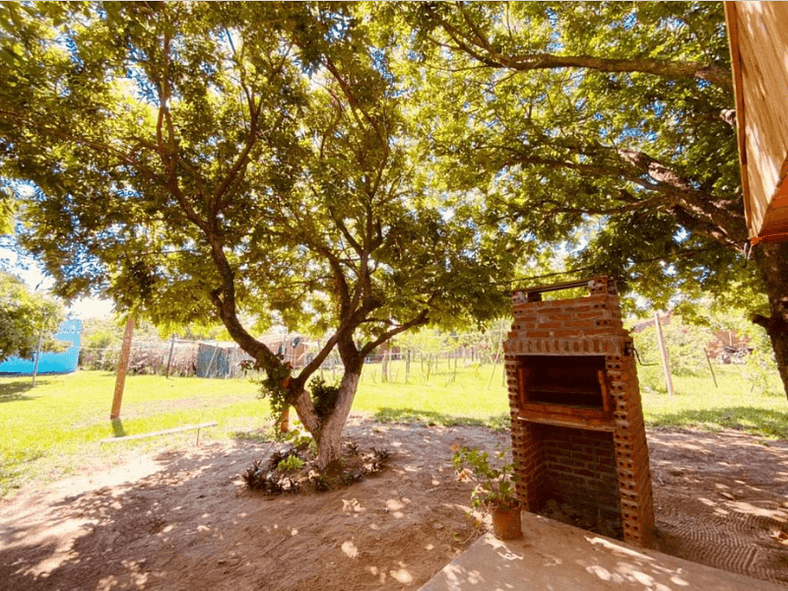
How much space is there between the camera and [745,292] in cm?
966

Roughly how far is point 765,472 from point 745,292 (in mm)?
5263

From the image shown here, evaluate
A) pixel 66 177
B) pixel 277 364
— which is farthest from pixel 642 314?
pixel 66 177

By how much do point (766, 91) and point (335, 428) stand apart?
8146 mm

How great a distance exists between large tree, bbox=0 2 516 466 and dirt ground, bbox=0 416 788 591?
6.77 feet

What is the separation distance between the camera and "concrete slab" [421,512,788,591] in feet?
10.7

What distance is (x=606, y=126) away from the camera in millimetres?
6758

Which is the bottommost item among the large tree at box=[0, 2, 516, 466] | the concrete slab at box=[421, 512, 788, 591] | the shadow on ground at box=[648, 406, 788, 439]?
the concrete slab at box=[421, 512, 788, 591]

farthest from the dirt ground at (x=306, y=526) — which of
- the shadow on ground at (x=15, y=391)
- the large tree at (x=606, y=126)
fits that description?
the shadow on ground at (x=15, y=391)

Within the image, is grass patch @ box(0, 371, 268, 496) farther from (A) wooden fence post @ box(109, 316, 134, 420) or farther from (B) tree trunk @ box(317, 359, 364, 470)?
(B) tree trunk @ box(317, 359, 364, 470)

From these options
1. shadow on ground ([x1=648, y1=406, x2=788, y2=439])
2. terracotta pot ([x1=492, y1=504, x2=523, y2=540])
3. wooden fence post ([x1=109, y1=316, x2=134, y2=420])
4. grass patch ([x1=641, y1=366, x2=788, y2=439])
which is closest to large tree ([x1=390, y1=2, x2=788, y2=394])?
terracotta pot ([x1=492, y1=504, x2=523, y2=540])

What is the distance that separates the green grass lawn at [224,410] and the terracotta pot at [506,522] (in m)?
7.85

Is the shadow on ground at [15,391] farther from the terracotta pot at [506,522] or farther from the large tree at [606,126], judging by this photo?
the large tree at [606,126]

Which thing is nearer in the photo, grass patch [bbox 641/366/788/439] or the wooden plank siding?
the wooden plank siding

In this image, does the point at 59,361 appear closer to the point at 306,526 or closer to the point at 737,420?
the point at 306,526
